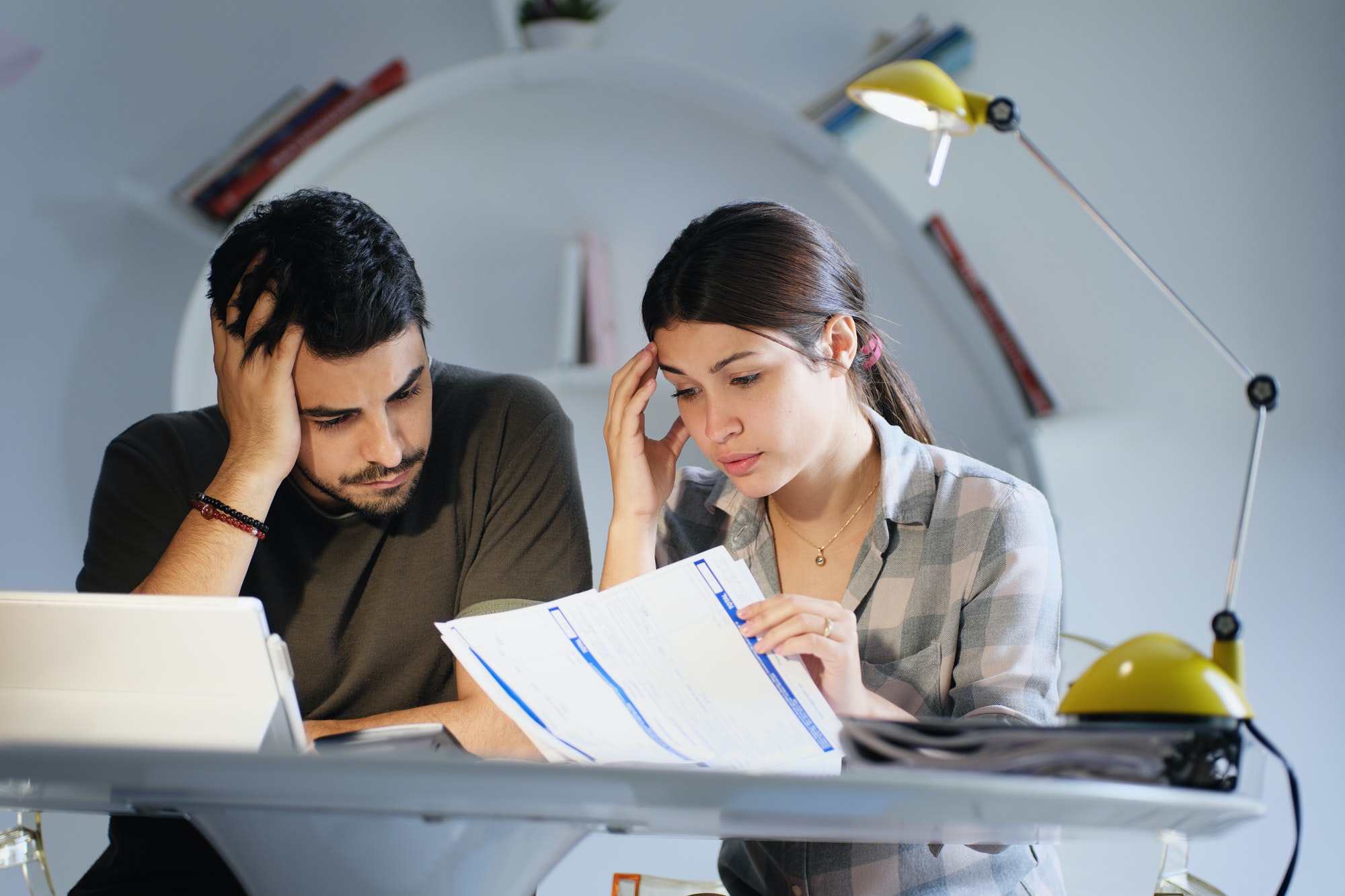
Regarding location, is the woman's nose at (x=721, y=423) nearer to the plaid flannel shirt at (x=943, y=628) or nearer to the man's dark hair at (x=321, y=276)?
the plaid flannel shirt at (x=943, y=628)

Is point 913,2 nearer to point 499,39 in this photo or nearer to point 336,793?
point 499,39

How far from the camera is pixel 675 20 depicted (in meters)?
2.21

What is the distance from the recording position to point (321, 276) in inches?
47.2

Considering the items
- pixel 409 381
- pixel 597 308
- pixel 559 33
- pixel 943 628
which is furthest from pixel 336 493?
pixel 559 33

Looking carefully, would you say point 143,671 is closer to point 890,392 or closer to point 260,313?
point 260,313

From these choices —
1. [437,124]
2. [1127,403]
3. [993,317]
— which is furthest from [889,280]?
[437,124]

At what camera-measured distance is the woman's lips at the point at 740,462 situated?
3.86 ft

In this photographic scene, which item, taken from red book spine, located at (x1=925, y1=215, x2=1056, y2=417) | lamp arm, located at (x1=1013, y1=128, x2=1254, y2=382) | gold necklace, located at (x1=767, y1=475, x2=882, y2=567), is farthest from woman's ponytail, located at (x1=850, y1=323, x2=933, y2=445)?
red book spine, located at (x1=925, y1=215, x2=1056, y2=417)

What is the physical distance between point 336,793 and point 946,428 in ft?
4.93

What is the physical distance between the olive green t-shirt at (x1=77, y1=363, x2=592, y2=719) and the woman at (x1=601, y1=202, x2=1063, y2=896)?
0.09 metres

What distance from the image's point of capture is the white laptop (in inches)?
26.7

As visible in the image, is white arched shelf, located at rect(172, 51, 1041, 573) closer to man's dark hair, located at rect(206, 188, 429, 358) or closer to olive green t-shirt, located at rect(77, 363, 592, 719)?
olive green t-shirt, located at rect(77, 363, 592, 719)

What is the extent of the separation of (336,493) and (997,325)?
52.4 inches

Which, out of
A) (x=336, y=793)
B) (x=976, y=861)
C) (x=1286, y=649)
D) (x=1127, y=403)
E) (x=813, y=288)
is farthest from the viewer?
(x=1127, y=403)
